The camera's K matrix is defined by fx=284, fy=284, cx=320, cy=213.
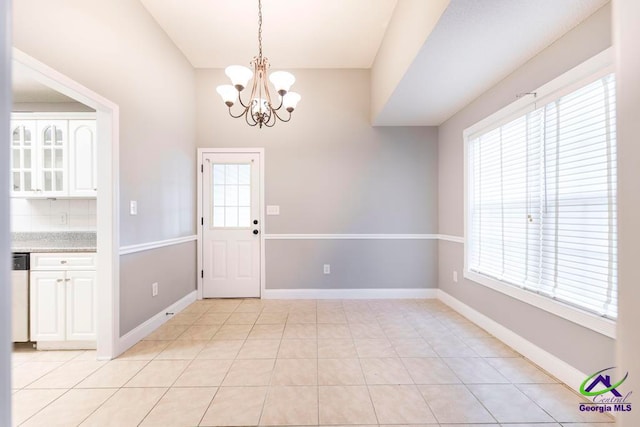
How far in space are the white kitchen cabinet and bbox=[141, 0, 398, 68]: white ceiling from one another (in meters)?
2.42

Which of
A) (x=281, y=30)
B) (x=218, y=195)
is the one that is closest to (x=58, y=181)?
(x=218, y=195)

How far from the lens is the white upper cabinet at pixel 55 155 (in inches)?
104

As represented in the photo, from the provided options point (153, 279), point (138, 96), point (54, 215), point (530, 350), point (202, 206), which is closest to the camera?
point (530, 350)

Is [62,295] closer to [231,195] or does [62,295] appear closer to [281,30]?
[231,195]

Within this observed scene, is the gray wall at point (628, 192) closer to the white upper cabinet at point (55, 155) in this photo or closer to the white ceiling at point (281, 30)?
the white ceiling at point (281, 30)

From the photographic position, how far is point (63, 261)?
2320mm

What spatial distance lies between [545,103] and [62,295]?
4.04 metres

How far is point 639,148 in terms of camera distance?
1.33 feet

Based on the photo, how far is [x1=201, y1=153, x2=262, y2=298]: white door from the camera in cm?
381

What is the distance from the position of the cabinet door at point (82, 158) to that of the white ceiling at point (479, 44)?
2.94 metres

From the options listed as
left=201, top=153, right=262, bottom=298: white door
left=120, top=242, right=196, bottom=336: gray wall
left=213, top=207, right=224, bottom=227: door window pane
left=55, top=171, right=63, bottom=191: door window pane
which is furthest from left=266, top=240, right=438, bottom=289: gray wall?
left=55, top=171, right=63, bottom=191: door window pane

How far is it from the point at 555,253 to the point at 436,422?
4.67ft

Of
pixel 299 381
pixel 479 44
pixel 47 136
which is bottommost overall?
pixel 299 381

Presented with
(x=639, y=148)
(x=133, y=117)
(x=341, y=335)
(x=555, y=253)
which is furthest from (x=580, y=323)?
(x=133, y=117)
